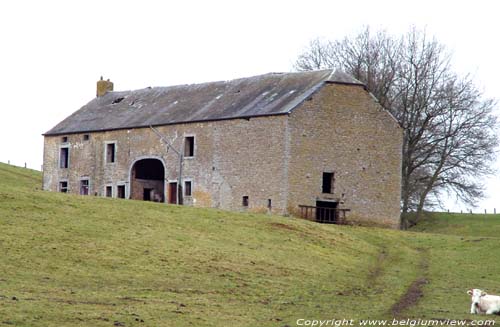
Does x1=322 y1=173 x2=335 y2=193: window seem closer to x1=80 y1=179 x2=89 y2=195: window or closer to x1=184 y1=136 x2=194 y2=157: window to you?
x1=184 y1=136 x2=194 y2=157: window

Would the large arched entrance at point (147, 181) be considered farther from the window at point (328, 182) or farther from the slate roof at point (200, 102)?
the window at point (328, 182)

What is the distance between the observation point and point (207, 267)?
40.4 meters

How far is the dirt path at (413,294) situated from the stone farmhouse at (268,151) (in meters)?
15.1

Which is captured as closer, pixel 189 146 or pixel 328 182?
pixel 328 182

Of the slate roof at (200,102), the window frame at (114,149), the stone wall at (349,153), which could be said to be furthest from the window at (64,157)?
the stone wall at (349,153)

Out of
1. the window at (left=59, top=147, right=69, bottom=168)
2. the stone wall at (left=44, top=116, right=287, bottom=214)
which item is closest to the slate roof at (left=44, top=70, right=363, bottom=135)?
the stone wall at (left=44, top=116, right=287, bottom=214)

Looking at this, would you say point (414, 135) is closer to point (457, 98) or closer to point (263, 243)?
point (457, 98)

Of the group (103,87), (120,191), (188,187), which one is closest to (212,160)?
(188,187)

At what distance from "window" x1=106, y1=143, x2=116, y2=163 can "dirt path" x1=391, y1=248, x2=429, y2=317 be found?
29.3 metres

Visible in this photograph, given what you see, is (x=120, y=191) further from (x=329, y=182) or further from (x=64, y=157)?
(x=329, y=182)

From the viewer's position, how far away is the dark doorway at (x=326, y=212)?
208 ft

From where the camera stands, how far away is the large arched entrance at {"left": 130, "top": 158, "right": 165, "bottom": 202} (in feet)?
237

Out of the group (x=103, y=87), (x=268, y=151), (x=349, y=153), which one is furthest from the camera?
(x=103, y=87)

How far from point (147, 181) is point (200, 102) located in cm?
580
